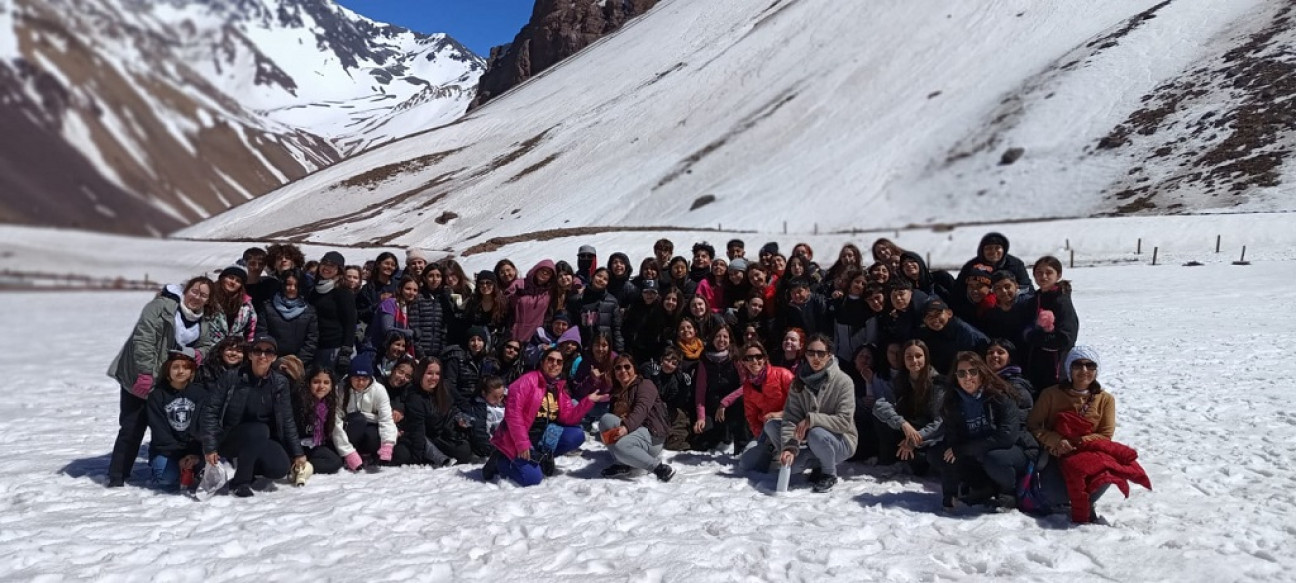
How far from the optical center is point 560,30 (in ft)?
489

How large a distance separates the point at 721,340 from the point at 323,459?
4133mm

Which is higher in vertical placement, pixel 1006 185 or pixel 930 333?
pixel 1006 185

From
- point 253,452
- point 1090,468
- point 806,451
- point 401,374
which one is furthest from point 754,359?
point 253,452

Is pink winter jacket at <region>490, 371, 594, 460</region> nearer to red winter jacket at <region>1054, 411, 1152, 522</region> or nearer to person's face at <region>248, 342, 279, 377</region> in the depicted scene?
person's face at <region>248, 342, 279, 377</region>

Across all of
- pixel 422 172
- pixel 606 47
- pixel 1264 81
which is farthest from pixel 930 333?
pixel 606 47

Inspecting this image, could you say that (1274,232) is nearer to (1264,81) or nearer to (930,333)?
(1264,81)

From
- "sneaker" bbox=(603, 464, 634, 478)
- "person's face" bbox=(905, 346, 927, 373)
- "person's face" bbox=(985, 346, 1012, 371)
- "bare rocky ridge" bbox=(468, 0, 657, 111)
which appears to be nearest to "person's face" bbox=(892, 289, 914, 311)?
"person's face" bbox=(905, 346, 927, 373)

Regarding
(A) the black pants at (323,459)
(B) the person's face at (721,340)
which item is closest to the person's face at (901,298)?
(B) the person's face at (721,340)

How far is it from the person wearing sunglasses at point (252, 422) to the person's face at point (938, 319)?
5.93 metres

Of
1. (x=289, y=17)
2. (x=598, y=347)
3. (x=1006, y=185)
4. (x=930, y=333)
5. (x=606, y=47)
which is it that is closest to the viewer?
(x=289, y=17)

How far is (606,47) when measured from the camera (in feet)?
390

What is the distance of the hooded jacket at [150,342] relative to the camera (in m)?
6.65

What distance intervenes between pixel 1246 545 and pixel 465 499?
588 cm

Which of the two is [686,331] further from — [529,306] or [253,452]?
[253,452]
